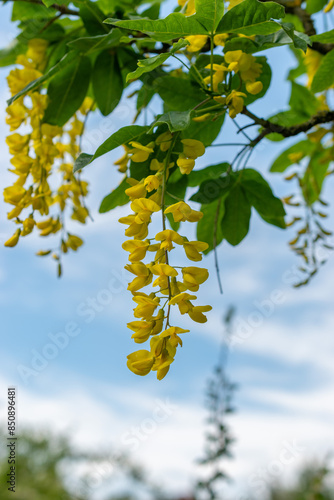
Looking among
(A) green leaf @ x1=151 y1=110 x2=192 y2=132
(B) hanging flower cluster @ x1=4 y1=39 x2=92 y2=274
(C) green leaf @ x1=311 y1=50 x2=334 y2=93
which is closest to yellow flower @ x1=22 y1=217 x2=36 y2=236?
(B) hanging flower cluster @ x1=4 y1=39 x2=92 y2=274

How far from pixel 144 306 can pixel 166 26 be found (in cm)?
32

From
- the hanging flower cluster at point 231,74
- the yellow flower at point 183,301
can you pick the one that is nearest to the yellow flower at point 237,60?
the hanging flower cluster at point 231,74

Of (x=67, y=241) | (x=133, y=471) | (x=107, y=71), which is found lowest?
(x=133, y=471)

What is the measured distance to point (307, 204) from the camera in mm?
1180

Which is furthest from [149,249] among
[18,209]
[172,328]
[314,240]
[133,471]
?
[133,471]

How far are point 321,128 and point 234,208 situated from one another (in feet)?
1.37

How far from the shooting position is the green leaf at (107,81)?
854 mm

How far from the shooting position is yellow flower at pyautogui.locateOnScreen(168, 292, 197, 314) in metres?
Result: 0.51

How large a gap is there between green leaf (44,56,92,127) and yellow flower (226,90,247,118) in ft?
1.10

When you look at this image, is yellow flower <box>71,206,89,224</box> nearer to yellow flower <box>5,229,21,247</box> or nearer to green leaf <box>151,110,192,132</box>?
yellow flower <box>5,229,21,247</box>

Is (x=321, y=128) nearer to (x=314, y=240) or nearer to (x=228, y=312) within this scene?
(x=314, y=240)

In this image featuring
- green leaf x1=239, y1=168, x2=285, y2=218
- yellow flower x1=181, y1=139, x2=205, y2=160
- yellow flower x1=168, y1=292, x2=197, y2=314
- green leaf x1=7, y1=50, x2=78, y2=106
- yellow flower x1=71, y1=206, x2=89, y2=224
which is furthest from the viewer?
yellow flower x1=71, y1=206, x2=89, y2=224

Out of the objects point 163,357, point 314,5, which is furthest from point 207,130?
point 314,5

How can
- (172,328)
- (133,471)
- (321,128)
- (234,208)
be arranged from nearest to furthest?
(172,328) < (234,208) < (321,128) < (133,471)
